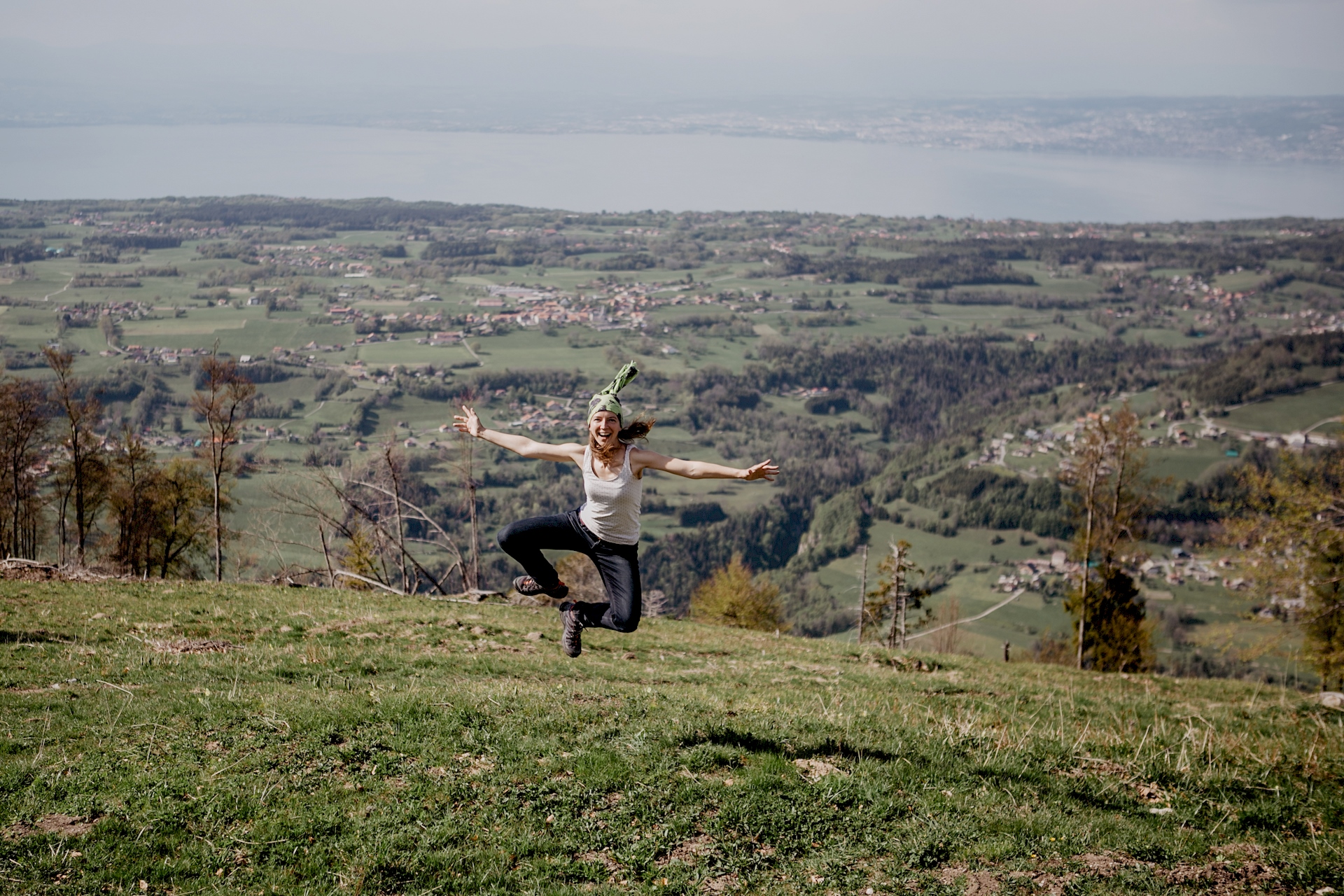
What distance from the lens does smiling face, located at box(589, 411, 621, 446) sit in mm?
8094

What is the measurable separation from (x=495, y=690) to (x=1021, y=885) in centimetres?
605

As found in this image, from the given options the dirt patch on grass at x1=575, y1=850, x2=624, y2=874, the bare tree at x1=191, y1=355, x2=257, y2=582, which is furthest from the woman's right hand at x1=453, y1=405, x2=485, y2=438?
the bare tree at x1=191, y1=355, x2=257, y2=582

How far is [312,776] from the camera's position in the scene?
284 inches

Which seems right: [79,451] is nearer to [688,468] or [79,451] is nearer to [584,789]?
[688,468]

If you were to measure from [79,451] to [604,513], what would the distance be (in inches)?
1459

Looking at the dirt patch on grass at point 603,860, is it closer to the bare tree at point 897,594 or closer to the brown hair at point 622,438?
the brown hair at point 622,438

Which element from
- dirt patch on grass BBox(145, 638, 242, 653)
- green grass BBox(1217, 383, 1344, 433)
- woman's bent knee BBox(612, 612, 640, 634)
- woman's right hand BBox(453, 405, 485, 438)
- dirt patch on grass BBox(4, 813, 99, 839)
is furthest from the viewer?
green grass BBox(1217, 383, 1344, 433)

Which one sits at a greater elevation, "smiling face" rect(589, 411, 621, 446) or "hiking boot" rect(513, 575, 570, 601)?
"smiling face" rect(589, 411, 621, 446)

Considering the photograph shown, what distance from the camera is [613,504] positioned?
27.0 ft

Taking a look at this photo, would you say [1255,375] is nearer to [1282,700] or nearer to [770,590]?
[770,590]

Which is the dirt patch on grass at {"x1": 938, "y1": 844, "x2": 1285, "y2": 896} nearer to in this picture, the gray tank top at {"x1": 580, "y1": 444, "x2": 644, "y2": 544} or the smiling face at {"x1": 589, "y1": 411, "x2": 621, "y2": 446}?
the gray tank top at {"x1": 580, "y1": 444, "x2": 644, "y2": 544}

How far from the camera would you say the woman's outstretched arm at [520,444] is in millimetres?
8484

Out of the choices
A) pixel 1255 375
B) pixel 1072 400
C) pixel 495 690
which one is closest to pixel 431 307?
pixel 1072 400

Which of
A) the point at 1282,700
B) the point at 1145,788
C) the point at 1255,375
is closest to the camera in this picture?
the point at 1145,788
